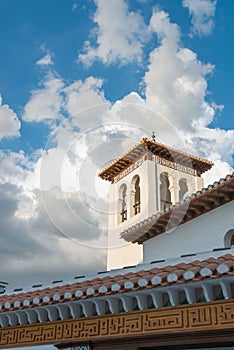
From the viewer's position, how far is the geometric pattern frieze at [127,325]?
194 inches

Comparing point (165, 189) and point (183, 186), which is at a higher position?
point (183, 186)

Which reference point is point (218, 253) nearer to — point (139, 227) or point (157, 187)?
point (139, 227)

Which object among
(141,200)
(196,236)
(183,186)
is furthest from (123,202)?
(196,236)

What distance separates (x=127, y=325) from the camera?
5.65 metres

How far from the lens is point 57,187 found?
41.4 feet

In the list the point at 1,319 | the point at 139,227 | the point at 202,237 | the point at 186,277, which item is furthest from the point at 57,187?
the point at 186,277

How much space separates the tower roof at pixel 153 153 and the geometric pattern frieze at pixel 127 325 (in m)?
14.7

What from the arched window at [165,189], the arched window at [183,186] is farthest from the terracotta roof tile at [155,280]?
the arched window at [183,186]

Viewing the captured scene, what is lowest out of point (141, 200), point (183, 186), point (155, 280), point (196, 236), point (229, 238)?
point (155, 280)

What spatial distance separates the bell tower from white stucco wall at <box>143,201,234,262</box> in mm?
7466

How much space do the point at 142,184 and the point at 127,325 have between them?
15.5m

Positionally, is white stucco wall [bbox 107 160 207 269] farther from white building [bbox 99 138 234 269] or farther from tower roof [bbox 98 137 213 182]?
tower roof [bbox 98 137 213 182]

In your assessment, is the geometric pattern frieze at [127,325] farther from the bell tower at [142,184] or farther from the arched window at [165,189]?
the arched window at [165,189]

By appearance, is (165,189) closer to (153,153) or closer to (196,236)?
(153,153)
